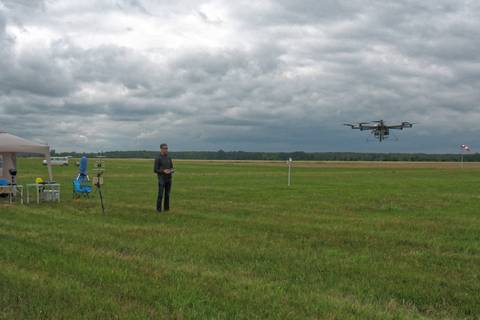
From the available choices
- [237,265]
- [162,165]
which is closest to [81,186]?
[162,165]

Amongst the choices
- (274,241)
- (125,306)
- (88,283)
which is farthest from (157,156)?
(125,306)

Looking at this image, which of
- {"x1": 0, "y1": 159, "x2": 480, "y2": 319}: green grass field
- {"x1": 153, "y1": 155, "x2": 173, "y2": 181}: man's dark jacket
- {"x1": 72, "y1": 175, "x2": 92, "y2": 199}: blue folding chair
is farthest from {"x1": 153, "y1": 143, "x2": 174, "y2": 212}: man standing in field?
{"x1": 72, "y1": 175, "x2": 92, "y2": 199}: blue folding chair

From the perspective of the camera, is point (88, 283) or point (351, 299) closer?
point (351, 299)

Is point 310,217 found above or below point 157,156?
below

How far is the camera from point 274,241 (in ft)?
34.8

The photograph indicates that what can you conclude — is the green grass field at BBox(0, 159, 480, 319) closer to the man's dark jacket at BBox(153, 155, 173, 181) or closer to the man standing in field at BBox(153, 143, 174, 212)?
the man standing in field at BBox(153, 143, 174, 212)

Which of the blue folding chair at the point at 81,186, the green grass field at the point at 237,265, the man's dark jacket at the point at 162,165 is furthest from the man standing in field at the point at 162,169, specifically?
the blue folding chair at the point at 81,186

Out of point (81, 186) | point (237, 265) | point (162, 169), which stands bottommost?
point (237, 265)

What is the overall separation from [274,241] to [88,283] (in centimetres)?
439

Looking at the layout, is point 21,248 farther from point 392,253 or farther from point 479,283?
point 479,283

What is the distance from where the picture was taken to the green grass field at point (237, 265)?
6.11 meters

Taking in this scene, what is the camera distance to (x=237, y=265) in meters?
8.34

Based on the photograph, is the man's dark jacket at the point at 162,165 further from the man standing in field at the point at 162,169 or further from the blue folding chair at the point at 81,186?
the blue folding chair at the point at 81,186

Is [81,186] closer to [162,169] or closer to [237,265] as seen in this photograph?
[162,169]
